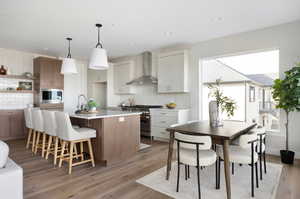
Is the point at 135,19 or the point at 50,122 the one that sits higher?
the point at 135,19

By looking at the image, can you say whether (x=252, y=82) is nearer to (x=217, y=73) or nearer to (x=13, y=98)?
(x=217, y=73)

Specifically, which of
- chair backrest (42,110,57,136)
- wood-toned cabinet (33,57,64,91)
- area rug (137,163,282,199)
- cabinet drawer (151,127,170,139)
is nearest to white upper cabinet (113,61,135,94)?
cabinet drawer (151,127,170,139)

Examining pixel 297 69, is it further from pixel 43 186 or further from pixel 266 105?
pixel 43 186

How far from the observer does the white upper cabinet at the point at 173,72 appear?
184 inches

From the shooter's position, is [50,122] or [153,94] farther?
[153,94]

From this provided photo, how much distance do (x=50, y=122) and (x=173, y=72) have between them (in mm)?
3189

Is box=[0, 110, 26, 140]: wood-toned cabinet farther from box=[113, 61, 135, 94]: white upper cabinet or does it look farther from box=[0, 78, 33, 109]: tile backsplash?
box=[113, 61, 135, 94]: white upper cabinet

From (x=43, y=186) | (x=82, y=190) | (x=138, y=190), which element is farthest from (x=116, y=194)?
(x=43, y=186)

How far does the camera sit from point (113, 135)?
3141 mm

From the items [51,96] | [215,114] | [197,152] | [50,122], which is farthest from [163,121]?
[51,96]

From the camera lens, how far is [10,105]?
5.37 m

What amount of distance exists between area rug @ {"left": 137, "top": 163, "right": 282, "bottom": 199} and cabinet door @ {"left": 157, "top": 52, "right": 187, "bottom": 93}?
2430 millimetres

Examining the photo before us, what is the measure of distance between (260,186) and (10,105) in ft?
21.5

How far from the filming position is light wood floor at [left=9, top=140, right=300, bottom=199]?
2.12m
